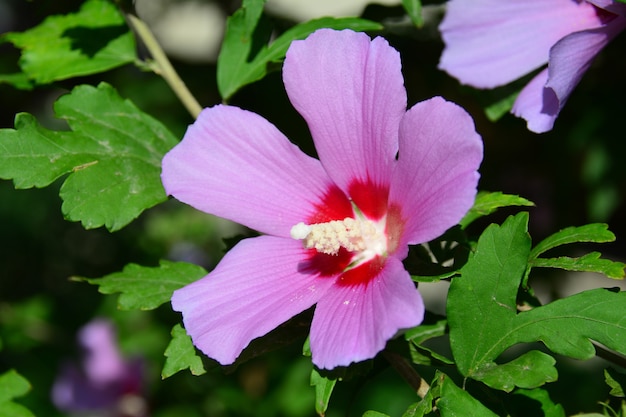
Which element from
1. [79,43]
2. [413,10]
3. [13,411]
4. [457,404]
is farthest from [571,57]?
[13,411]

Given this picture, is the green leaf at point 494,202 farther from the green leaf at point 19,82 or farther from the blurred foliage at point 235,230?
the green leaf at point 19,82

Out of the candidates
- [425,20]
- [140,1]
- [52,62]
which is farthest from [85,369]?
[425,20]

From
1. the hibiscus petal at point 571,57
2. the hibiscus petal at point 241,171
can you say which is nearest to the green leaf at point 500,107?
the hibiscus petal at point 571,57

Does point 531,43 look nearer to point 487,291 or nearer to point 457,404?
point 487,291

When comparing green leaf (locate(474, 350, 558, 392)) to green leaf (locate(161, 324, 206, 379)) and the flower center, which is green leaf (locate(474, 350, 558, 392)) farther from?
green leaf (locate(161, 324, 206, 379))

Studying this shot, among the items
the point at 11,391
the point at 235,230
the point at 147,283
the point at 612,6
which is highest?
the point at 612,6

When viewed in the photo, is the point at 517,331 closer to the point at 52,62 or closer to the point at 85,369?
the point at 52,62

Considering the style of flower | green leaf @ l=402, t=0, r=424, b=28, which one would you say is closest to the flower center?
green leaf @ l=402, t=0, r=424, b=28
